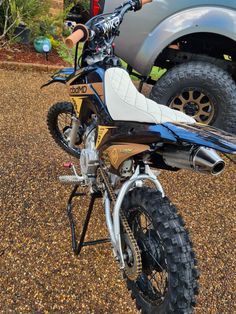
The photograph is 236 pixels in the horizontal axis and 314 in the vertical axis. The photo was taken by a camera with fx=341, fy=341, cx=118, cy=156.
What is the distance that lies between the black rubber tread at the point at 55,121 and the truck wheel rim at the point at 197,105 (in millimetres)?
1160

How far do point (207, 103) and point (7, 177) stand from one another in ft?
6.83

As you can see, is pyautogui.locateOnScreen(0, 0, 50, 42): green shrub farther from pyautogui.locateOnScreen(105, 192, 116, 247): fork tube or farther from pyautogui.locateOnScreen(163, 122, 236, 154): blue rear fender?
pyautogui.locateOnScreen(163, 122, 236, 154): blue rear fender

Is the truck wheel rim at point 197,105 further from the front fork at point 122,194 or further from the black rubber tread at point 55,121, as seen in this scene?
the front fork at point 122,194

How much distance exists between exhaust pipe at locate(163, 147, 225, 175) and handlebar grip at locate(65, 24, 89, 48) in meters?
0.81

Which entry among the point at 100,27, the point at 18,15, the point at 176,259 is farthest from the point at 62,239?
the point at 18,15

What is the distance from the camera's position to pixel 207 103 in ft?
11.4

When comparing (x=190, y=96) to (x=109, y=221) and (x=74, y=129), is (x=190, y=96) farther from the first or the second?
(x=109, y=221)

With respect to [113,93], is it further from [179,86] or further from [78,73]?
[179,86]

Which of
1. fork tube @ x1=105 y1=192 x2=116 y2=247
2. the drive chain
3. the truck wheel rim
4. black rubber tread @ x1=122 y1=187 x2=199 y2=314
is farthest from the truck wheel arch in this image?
black rubber tread @ x1=122 y1=187 x2=199 y2=314

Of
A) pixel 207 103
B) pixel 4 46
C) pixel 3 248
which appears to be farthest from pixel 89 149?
pixel 4 46

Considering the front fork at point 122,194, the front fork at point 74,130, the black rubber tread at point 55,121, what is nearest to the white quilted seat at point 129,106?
the front fork at point 122,194

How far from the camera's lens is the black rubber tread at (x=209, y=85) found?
3363 mm

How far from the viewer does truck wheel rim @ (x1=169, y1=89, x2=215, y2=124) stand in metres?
3.48

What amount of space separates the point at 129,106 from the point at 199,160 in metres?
0.47
